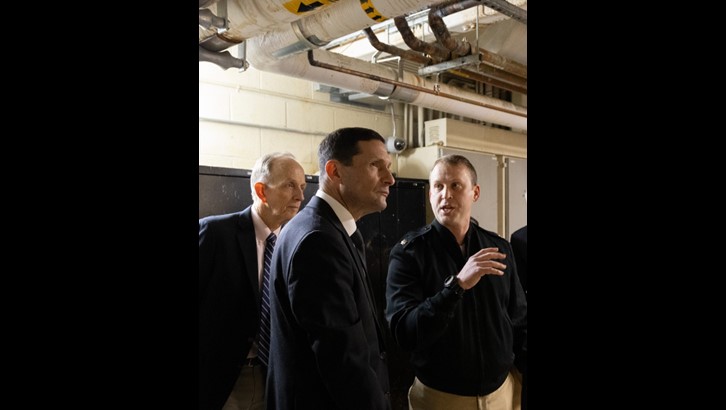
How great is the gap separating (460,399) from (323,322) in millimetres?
703

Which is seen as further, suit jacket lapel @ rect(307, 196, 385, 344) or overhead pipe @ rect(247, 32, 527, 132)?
overhead pipe @ rect(247, 32, 527, 132)

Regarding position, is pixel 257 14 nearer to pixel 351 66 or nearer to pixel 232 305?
pixel 351 66

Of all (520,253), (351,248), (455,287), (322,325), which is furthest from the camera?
(520,253)

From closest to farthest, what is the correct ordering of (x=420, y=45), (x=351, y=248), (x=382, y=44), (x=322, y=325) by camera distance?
1. (x=322, y=325)
2. (x=351, y=248)
3. (x=420, y=45)
4. (x=382, y=44)

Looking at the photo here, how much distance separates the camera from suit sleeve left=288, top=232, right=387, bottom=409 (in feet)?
3.89

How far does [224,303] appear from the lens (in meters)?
1.70

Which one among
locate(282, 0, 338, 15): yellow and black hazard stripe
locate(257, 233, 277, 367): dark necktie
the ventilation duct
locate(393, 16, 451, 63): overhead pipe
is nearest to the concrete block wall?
the ventilation duct

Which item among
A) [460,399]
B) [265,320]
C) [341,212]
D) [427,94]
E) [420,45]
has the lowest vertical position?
[460,399]

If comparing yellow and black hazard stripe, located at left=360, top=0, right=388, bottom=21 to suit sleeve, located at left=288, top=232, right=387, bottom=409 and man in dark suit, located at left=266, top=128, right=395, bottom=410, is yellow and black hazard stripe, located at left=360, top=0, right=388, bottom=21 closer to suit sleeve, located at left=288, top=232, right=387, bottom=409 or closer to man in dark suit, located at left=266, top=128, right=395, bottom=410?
man in dark suit, located at left=266, top=128, right=395, bottom=410

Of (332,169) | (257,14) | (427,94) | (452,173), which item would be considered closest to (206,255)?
(332,169)
